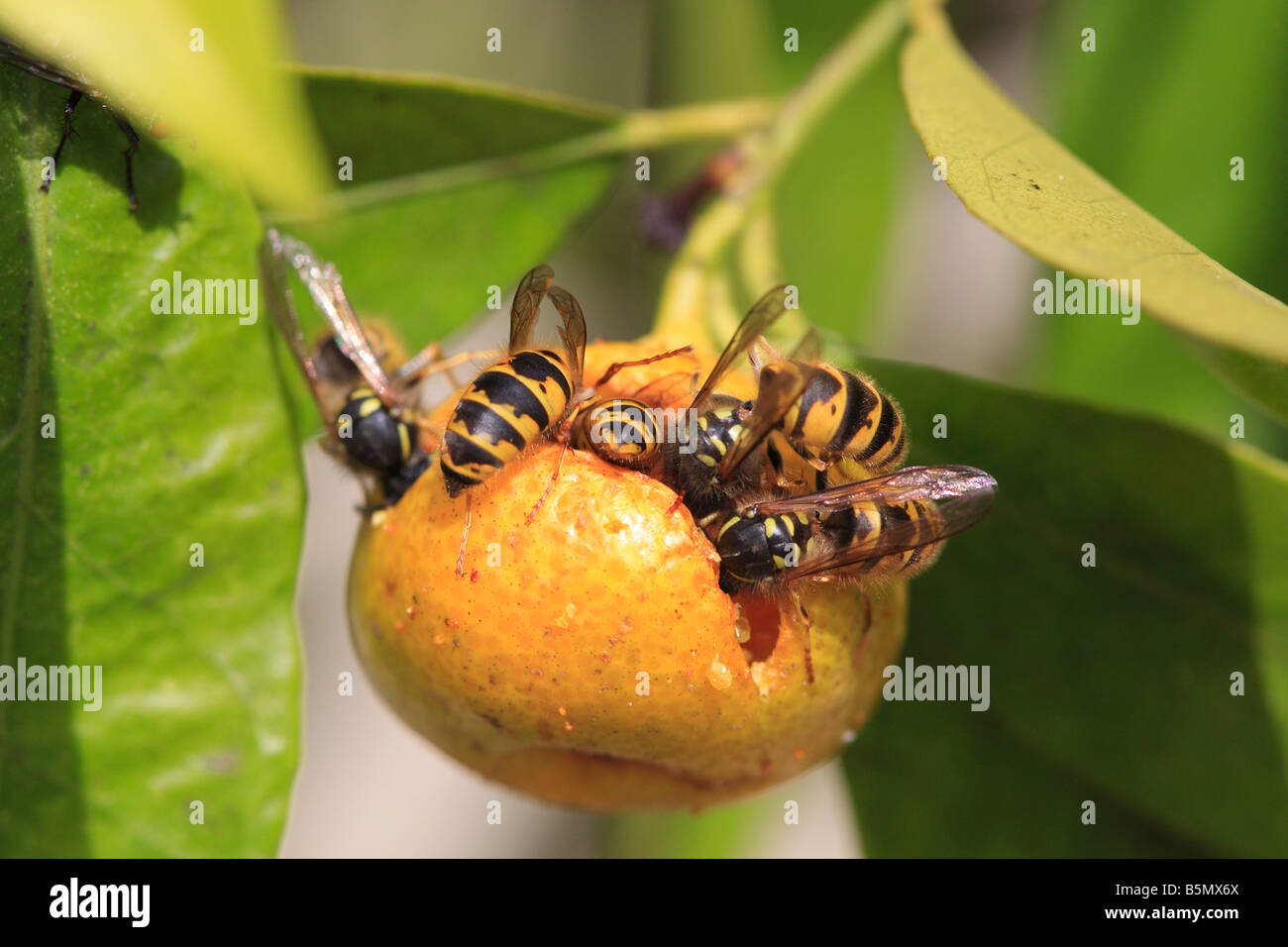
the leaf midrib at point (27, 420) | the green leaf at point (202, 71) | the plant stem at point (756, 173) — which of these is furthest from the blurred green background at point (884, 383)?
the green leaf at point (202, 71)

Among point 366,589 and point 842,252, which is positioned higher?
point 842,252

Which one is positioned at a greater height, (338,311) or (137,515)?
(338,311)

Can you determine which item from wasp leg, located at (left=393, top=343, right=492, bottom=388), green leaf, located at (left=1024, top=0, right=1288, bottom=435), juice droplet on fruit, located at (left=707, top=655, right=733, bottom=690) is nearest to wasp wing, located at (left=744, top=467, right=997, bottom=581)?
juice droplet on fruit, located at (left=707, top=655, right=733, bottom=690)

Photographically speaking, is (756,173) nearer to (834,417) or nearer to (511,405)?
(834,417)

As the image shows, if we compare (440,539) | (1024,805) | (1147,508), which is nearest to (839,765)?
(1024,805)

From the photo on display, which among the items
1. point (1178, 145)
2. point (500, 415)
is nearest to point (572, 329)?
point (500, 415)

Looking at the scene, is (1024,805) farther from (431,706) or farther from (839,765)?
(431,706)

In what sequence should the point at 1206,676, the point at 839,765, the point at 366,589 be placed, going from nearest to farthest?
1. the point at 366,589
2. the point at 1206,676
3. the point at 839,765

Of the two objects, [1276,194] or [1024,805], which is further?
[1276,194]
